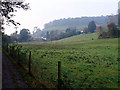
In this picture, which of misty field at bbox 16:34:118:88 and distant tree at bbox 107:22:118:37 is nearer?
misty field at bbox 16:34:118:88

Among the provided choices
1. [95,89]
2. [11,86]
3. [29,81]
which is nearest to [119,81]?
[95,89]

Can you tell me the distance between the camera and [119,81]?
34.1 ft

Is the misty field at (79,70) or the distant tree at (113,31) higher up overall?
the distant tree at (113,31)

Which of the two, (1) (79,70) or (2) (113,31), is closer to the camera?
(1) (79,70)

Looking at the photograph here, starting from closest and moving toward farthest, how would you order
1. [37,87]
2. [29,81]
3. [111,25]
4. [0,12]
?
1. [37,87]
2. [29,81]
3. [0,12]
4. [111,25]

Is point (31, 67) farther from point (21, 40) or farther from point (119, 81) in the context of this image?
point (21, 40)

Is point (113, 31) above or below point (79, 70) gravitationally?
above

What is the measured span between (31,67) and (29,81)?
2.25 meters

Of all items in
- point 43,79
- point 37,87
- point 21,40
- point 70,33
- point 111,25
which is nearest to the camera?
point 37,87

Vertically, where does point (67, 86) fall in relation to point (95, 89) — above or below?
above

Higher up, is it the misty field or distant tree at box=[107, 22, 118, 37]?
distant tree at box=[107, 22, 118, 37]

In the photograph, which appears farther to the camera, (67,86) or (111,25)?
(111,25)

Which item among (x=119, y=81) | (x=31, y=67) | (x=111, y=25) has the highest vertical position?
(x=111, y=25)

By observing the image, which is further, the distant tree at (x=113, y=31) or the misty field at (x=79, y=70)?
the distant tree at (x=113, y=31)
